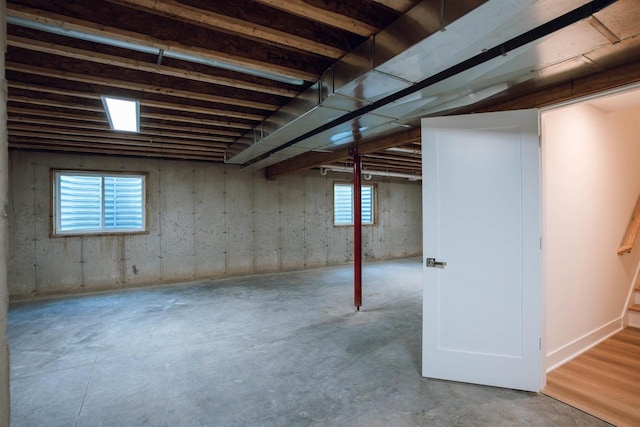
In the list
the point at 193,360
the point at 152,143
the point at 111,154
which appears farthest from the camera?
the point at 111,154

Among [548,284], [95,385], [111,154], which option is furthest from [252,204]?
[548,284]

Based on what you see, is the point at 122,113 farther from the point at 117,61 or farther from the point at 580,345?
the point at 580,345

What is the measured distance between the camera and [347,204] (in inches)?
313

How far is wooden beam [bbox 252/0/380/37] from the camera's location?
5.18 feet

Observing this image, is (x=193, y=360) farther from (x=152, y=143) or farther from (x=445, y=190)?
(x=152, y=143)

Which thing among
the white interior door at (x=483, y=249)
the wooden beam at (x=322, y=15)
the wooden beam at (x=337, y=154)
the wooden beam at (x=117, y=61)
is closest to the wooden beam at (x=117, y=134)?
the wooden beam at (x=337, y=154)

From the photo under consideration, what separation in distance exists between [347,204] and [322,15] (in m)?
6.37

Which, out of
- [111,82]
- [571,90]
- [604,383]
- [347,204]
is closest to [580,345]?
[604,383]

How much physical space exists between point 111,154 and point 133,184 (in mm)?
607

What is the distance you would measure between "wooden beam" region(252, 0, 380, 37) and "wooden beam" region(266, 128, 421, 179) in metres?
1.72

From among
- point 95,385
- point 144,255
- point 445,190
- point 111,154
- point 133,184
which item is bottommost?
point 95,385

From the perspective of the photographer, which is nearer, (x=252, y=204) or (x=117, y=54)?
(x=117, y=54)

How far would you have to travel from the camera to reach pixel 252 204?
6.58m

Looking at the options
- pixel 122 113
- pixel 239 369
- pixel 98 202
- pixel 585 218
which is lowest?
pixel 239 369
